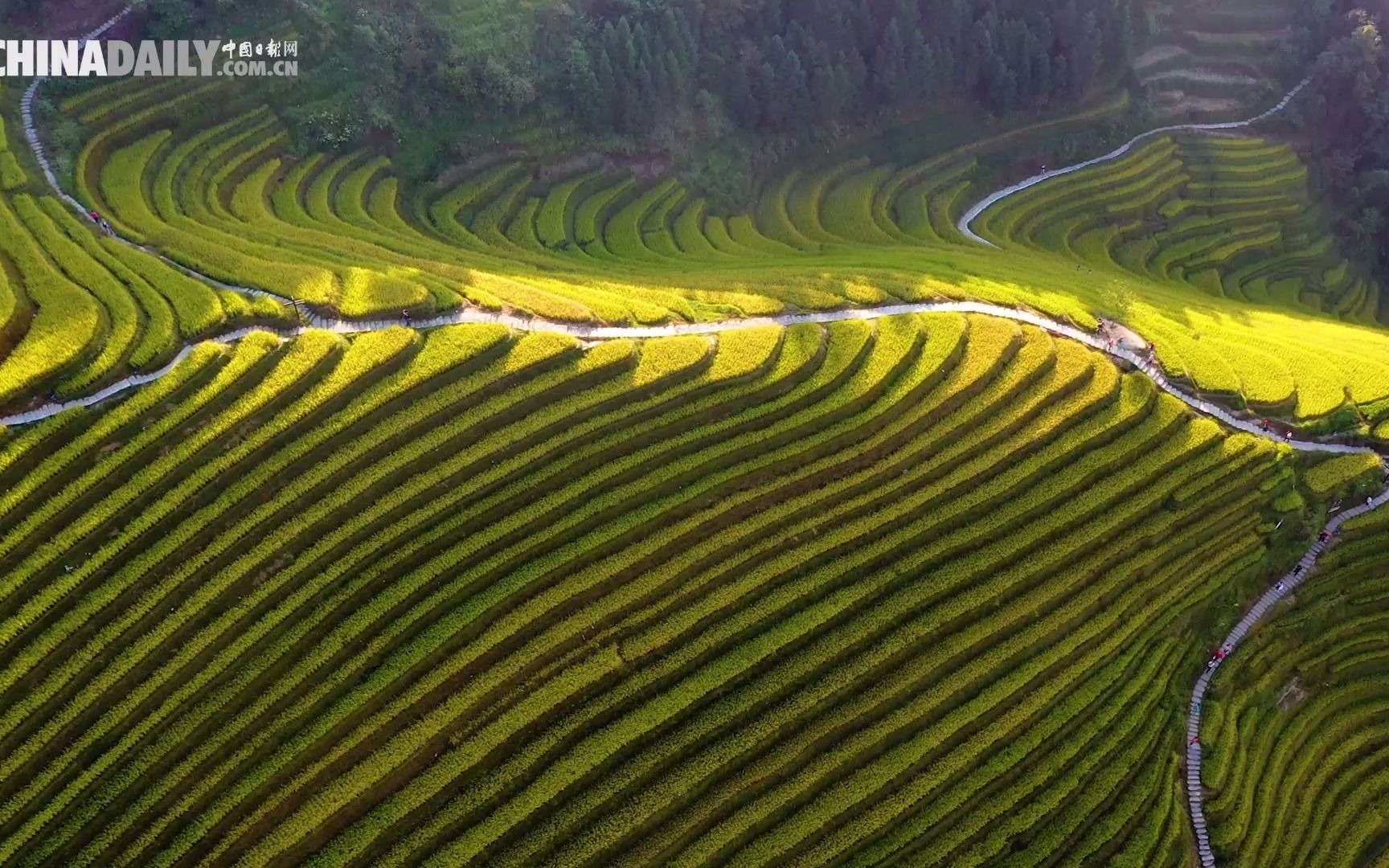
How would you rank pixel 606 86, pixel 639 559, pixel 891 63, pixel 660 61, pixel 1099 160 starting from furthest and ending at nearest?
pixel 1099 160, pixel 891 63, pixel 660 61, pixel 606 86, pixel 639 559

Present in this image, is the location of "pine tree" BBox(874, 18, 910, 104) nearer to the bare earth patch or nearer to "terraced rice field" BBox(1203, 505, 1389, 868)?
"terraced rice field" BBox(1203, 505, 1389, 868)

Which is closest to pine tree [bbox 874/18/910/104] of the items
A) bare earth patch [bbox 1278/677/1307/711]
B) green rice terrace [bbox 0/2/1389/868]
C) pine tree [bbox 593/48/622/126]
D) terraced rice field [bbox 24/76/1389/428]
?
terraced rice field [bbox 24/76/1389/428]

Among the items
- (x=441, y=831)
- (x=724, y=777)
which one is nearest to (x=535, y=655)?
(x=441, y=831)

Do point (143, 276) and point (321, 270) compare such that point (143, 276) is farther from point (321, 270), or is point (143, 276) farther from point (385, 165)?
point (385, 165)

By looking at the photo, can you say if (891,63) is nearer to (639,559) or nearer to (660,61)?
(660,61)

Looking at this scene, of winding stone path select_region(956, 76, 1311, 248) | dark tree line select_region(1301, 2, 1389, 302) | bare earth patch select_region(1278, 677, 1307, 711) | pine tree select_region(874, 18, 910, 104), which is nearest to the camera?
bare earth patch select_region(1278, 677, 1307, 711)

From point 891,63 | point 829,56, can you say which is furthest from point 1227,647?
point 829,56
